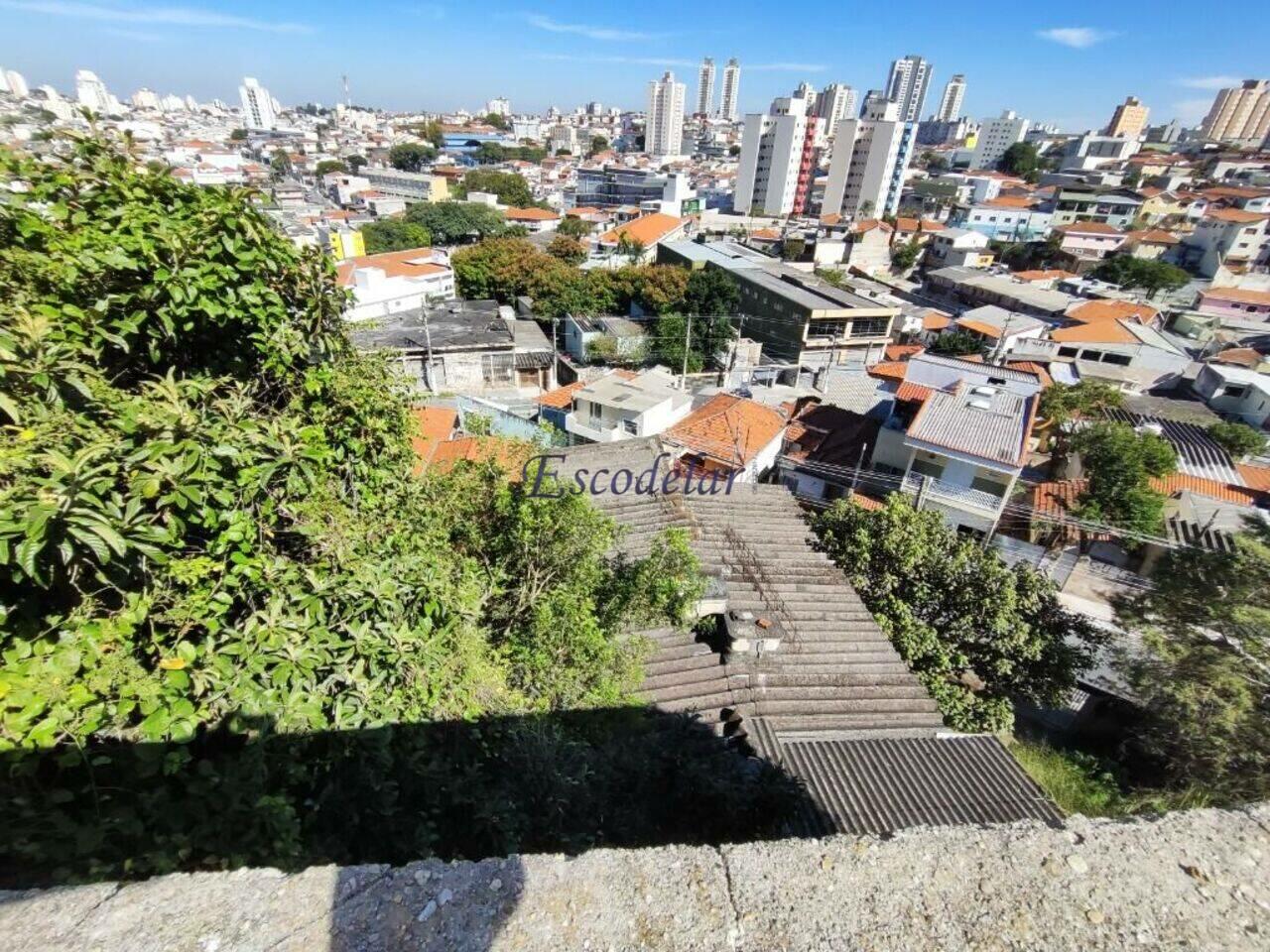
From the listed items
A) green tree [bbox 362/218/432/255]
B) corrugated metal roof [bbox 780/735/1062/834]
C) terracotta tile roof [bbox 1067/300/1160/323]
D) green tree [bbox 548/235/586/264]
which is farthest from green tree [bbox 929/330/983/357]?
green tree [bbox 362/218/432/255]

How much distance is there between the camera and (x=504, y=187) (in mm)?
64125

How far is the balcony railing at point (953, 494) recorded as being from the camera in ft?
47.0

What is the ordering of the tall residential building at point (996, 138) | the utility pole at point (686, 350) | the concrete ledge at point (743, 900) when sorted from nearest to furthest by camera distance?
the concrete ledge at point (743, 900) → the utility pole at point (686, 350) → the tall residential building at point (996, 138)

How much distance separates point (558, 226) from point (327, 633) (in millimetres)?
55675

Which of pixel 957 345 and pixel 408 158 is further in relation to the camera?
pixel 408 158

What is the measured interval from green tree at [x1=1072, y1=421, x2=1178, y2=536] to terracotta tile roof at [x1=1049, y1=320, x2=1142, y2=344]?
1583 centimetres

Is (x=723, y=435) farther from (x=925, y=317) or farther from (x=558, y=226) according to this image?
(x=558, y=226)

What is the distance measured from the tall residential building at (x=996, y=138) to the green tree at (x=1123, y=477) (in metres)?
117

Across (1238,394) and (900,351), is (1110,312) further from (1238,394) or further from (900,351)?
(900,351)

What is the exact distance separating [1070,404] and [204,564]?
25995 millimetres

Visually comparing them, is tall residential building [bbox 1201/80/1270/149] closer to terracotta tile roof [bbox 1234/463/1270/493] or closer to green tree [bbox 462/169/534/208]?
green tree [bbox 462/169/534/208]

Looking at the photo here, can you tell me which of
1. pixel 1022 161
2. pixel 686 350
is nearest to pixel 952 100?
pixel 1022 161

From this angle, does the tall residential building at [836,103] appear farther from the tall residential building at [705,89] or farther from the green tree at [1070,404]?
the green tree at [1070,404]

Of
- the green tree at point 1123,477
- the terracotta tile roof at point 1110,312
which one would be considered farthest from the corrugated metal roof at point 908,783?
the terracotta tile roof at point 1110,312
